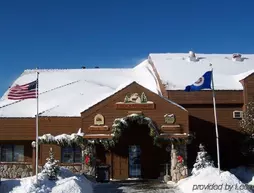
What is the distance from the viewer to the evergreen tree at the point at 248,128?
27938 mm

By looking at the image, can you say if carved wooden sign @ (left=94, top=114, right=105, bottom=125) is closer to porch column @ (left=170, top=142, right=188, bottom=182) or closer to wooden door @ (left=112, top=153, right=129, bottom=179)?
wooden door @ (left=112, top=153, right=129, bottom=179)

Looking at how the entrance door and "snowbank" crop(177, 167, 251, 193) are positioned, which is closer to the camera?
"snowbank" crop(177, 167, 251, 193)

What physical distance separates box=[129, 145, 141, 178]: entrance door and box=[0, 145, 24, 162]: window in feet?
Result: 23.7

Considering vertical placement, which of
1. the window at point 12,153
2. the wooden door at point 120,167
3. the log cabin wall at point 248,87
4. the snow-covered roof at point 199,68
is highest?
the snow-covered roof at point 199,68

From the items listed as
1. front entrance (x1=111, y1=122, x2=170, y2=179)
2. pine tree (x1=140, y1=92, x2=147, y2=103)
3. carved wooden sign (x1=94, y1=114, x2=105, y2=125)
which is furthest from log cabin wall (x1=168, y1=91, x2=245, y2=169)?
carved wooden sign (x1=94, y1=114, x2=105, y2=125)

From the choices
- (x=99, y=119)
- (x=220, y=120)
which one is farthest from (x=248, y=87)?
(x=99, y=119)

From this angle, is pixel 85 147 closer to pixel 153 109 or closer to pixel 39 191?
pixel 153 109

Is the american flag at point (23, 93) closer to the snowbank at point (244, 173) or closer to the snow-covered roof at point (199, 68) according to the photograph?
the snow-covered roof at point (199, 68)

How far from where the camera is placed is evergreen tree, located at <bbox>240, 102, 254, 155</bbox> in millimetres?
27938

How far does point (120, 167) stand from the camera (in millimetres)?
26922

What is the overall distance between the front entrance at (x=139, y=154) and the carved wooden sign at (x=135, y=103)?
1937 millimetres

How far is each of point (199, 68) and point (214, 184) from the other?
1623 cm

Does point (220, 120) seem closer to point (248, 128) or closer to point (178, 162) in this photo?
point (248, 128)

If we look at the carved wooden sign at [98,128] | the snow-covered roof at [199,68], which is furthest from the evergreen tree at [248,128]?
the carved wooden sign at [98,128]
